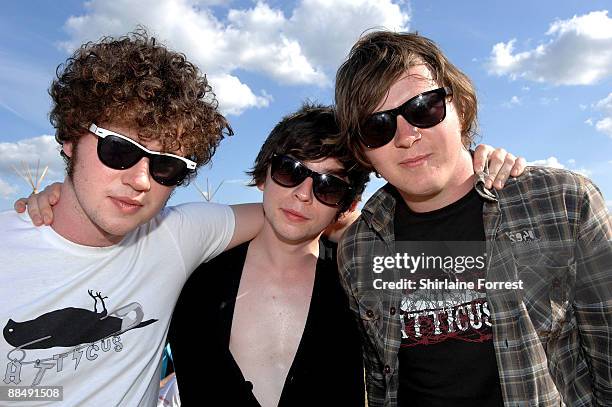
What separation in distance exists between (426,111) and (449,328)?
135 centimetres

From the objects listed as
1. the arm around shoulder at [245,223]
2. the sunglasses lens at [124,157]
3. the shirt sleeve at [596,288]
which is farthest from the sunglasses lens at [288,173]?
the shirt sleeve at [596,288]

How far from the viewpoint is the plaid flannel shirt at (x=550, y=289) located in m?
2.59

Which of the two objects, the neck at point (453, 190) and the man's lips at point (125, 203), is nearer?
the man's lips at point (125, 203)

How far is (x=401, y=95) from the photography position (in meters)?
3.12

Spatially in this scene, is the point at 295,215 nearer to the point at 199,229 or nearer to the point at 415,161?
the point at 199,229

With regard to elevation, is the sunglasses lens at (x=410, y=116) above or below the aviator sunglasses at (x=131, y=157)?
above

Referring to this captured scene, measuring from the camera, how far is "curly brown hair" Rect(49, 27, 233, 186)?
9.14ft

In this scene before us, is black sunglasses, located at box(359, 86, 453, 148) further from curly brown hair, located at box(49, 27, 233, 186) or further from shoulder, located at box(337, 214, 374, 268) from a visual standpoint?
curly brown hair, located at box(49, 27, 233, 186)

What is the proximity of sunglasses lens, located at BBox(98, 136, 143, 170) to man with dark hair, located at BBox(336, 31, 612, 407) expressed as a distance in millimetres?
1457

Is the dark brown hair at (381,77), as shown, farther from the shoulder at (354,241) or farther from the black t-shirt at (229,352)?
the black t-shirt at (229,352)

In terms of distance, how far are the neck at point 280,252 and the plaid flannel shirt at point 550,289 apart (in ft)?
3.53

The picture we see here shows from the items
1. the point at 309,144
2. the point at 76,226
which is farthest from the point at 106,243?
the point at 309,144

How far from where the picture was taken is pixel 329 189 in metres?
3.57

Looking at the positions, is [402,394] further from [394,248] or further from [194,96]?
[194,96]
